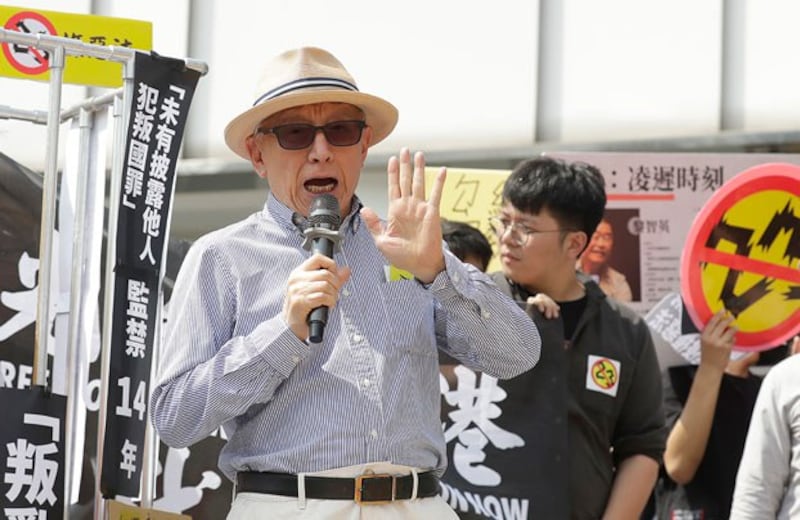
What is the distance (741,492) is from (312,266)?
231 cm

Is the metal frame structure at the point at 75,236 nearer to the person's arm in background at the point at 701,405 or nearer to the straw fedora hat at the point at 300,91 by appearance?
the straw fedora hat at the point at 300,91

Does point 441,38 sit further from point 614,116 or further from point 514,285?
point 514,285

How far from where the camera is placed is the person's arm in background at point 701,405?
516 centimetres

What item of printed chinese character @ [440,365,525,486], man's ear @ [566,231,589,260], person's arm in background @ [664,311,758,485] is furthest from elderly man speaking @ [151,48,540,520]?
person's arm in background @ [664,311,758,485]

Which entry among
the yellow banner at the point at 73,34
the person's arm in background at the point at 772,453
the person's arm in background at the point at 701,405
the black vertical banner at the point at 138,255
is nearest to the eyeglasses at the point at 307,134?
the black vertical banner at the point at 138,255

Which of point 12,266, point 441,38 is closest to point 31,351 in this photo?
point 12,266

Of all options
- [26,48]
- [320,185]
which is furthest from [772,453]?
[26,48]

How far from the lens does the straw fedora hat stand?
3.42m

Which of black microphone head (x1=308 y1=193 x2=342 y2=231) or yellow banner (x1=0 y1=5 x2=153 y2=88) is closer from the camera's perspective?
black microphone head (x1=308 y1=193 x2=342 y2=231)

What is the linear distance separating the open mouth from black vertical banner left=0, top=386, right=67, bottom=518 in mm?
1143

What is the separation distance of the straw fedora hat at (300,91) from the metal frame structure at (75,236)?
654 mm

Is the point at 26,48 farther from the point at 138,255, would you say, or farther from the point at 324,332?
the point at 324,332

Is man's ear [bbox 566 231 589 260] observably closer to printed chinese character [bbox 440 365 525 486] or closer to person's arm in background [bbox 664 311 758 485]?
printed chinese character [bbox 440 365 525 486]

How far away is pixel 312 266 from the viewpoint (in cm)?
306
